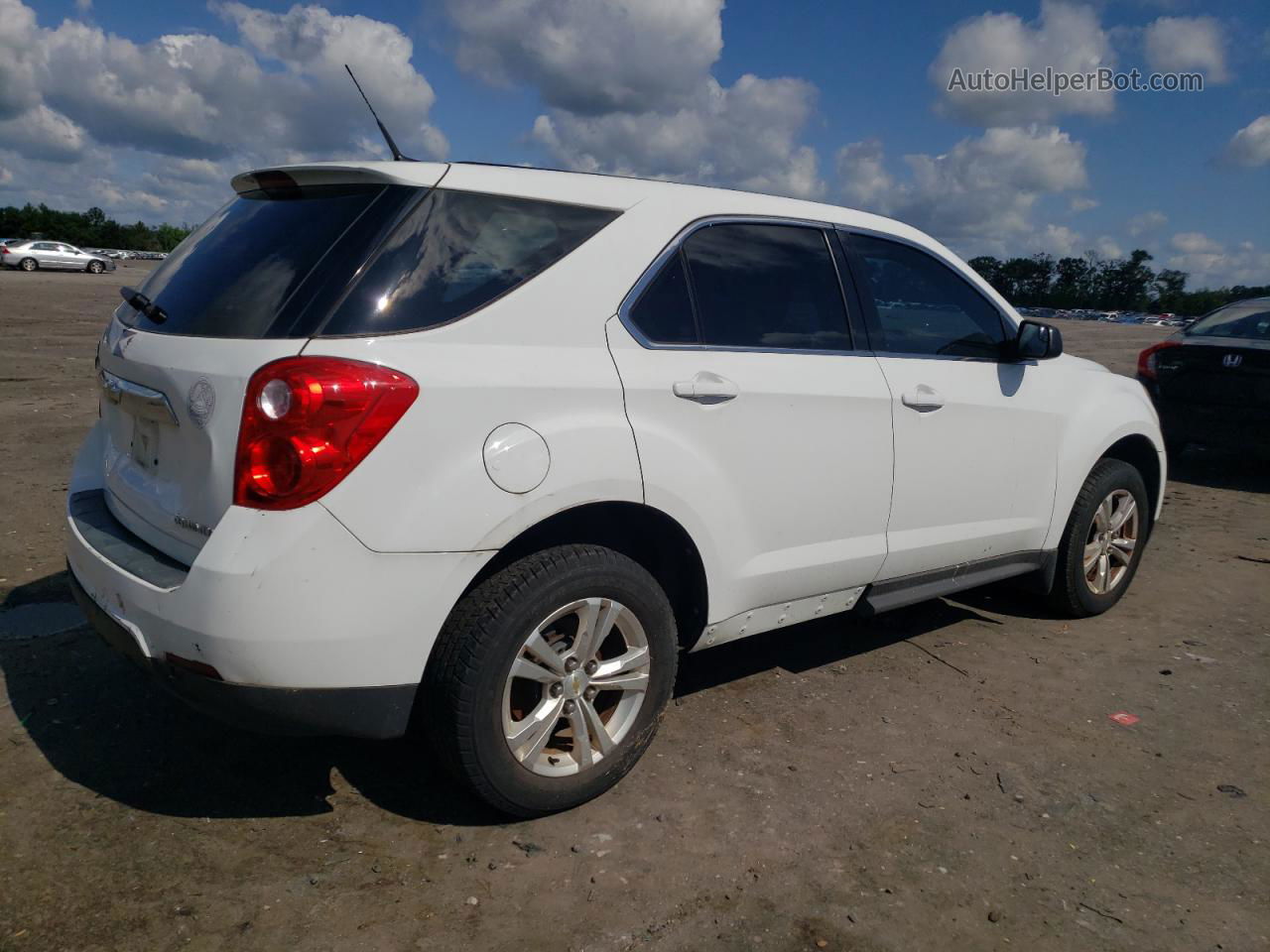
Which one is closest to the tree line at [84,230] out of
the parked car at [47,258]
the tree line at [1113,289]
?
the parked car at [47,258]

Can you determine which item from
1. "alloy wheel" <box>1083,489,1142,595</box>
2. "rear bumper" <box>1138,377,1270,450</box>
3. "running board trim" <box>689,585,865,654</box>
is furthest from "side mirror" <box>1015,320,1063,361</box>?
"rear bumper" <box>1138,377,1270,450</box>

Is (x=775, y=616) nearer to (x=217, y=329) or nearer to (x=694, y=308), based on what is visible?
(x=694, y=308)

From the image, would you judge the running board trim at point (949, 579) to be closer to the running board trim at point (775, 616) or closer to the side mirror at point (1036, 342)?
the running board trim at point (775, 616)

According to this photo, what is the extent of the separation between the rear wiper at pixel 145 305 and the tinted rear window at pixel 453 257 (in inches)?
30.7

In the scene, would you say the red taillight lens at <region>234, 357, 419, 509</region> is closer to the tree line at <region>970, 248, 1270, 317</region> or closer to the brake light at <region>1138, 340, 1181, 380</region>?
the brake light at <region>1138, 340, 1181, 380</region>

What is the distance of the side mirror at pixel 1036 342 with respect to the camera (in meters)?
4.18

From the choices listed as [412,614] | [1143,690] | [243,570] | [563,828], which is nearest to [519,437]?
[412,614]

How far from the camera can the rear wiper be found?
2.95 m

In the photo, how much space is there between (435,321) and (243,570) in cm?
80

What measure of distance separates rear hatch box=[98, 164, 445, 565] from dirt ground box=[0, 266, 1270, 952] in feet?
2.80

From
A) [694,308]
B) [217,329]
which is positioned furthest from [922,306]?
[217,329]

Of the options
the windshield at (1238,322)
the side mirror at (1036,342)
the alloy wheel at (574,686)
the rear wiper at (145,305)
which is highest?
the windshield at (1238,322)

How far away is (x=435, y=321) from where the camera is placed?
2623 mm

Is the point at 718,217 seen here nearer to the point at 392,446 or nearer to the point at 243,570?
the point at 392,446
